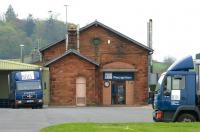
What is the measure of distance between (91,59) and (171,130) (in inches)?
1724

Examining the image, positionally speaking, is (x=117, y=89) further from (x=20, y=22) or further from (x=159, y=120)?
(x=20, y=22)

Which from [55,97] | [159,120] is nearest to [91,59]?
[55,97]

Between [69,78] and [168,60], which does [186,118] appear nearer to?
[69,78]

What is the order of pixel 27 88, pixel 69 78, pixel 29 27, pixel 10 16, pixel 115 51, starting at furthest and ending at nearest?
1. pixel 10 16
2. pixel 29 27
3. pixel 115 51
4. pixel 69 78
5. pixel 27 88

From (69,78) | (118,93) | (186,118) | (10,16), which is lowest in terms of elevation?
(186,118)

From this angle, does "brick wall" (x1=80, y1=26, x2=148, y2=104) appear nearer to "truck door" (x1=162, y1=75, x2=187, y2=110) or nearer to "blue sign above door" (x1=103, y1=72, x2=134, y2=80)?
"blue sign above door" (x1=103, y1=72, x2=134, y2=80)

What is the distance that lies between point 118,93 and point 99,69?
3.15m

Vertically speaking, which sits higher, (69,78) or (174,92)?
(69,78)

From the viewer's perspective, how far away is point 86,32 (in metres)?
64.4

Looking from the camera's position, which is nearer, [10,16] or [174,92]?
[174,92]

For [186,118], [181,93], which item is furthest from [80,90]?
[181,93]

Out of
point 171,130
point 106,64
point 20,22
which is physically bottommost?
point 171,130

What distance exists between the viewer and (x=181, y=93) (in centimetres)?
2395

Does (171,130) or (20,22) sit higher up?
(20,22)
